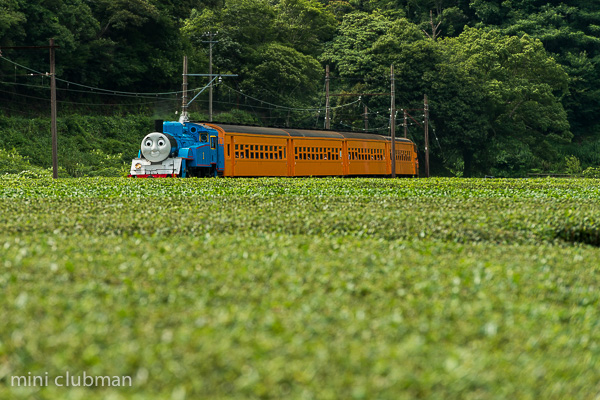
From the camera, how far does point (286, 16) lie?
63.2 metres

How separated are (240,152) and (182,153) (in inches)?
95.3

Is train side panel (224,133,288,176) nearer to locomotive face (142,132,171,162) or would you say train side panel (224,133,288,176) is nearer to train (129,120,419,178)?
train (129,120,419,178)

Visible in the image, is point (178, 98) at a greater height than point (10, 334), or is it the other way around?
point (178, 98)

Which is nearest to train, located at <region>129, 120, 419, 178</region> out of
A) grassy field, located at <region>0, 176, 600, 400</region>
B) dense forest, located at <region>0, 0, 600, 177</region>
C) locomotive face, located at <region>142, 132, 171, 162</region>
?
locomotive face, located at <region>142, 132, 171, 162</region>

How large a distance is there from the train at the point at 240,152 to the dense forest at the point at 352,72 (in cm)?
1282

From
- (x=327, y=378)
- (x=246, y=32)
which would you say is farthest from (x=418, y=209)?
(x=246, y=32)

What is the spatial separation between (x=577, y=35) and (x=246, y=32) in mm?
31420

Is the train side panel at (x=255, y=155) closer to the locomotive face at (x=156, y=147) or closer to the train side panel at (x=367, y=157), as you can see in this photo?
the locomotive face at (x=156, y=147)

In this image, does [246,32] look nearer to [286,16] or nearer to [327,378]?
[286,16]

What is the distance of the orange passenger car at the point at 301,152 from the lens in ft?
98.4

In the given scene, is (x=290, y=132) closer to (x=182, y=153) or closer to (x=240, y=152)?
(x=240, y=152)

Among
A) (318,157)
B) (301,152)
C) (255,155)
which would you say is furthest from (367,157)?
(255,155)

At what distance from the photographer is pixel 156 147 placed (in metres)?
28.9

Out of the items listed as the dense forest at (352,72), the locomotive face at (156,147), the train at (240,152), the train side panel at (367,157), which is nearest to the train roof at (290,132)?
the train at (240,152)
